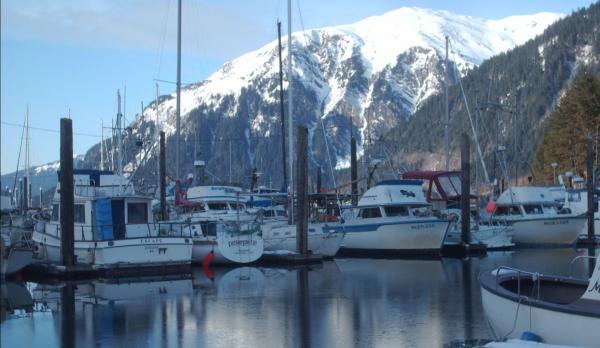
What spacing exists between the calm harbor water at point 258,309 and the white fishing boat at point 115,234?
1129 millimetres

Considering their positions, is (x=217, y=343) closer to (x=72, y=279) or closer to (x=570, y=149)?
(x=72, y=279)

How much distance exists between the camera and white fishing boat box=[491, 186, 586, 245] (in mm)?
48094

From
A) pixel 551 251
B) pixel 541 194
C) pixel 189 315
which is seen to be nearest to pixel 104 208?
pixel 189 315

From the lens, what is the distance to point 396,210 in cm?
4225

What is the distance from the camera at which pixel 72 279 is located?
29.2 m

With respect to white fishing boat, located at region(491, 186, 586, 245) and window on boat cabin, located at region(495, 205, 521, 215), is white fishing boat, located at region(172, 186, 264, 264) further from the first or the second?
window on boat cabin, located at region(495, 205, 521, 215)

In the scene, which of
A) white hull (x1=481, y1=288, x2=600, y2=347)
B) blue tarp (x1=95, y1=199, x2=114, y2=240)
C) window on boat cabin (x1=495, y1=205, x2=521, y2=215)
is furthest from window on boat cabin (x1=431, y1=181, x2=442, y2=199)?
white hull (x1=481, y1=288, x2=600, y2=347)

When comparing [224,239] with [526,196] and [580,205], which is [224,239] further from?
[580,205]

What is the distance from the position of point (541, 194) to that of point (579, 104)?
87.5 ft

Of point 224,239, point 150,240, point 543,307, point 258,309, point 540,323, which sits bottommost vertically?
point 258,309

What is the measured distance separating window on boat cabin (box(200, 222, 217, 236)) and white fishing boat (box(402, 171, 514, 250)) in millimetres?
11880

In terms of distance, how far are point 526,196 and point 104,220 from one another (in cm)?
2643

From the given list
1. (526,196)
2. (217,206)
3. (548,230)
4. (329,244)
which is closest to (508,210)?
(526,196)

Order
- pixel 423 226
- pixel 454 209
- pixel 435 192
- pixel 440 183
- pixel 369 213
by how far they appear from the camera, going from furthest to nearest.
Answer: pixel 435 192 → pixel 440 183 → pixel 454 209 → pixel 369 213 → pixel 423 226
